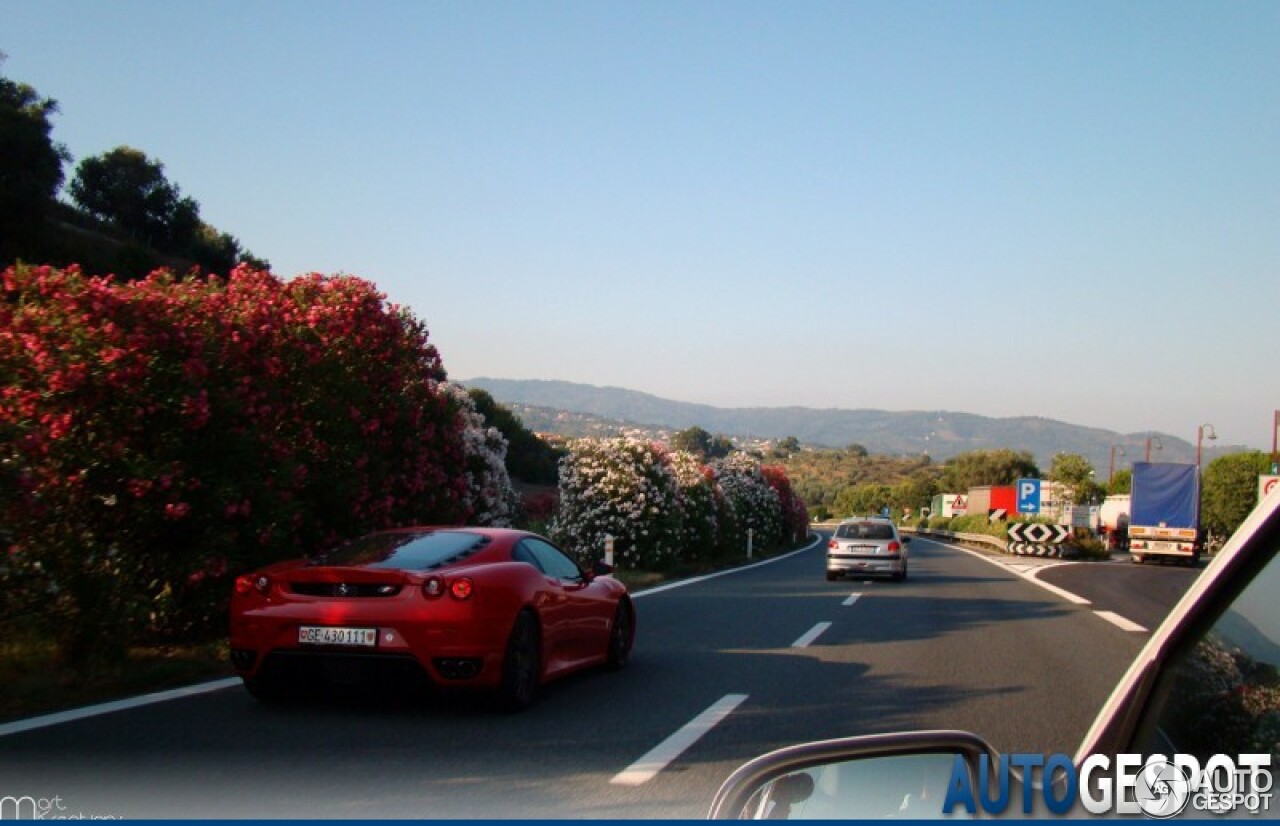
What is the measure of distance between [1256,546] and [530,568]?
738 cm

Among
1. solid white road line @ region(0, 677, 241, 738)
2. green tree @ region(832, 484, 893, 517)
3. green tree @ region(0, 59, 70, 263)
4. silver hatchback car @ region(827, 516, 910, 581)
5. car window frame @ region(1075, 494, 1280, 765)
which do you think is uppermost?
green tree @ region(0, 59, 70, 263)

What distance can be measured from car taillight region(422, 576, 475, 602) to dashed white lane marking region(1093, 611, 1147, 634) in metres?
9.94

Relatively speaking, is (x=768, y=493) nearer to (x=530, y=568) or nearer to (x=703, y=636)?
(x=703, y=636)

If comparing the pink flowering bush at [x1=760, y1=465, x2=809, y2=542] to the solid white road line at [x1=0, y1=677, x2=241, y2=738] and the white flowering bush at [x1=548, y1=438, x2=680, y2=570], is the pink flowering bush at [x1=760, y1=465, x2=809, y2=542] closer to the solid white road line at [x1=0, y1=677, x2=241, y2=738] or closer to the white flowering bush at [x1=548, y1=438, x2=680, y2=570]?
the white flowering bush at [x1=548, y1=438, x2=680, y2=570]

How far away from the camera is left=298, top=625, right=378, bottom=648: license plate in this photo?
801cm

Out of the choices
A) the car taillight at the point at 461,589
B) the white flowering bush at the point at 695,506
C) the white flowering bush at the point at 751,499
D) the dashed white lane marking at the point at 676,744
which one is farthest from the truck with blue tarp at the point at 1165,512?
the car taillight at the point at 461,589

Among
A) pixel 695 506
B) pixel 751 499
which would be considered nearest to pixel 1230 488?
pixel 751 499

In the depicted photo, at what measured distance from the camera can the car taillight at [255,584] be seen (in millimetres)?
8430

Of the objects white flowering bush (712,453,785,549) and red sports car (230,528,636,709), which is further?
white flowering bush (712,453,785,549)

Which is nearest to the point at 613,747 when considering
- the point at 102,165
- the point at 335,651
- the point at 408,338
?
the point at 335,651

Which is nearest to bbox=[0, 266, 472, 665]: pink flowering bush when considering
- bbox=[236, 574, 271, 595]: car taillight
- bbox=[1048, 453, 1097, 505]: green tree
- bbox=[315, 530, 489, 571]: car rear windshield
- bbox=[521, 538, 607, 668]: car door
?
bbox=[236, 574, 271, 595]: car taillight

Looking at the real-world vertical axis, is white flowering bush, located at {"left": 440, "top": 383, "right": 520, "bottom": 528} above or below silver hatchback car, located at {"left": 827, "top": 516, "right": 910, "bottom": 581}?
above

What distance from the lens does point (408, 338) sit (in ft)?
49.3

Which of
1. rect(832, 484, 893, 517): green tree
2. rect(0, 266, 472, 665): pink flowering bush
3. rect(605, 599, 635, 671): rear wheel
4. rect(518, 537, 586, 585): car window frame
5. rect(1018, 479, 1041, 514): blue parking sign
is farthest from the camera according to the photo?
rect(832, 484, 893, 517): green tree
